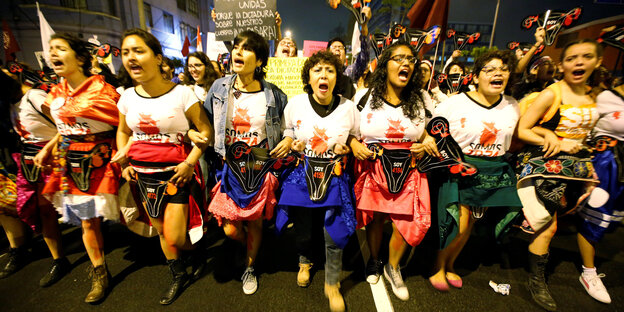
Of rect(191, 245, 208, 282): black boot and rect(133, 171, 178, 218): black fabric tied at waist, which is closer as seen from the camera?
rect(133, 171, 178, 218): black fabric tied at waist

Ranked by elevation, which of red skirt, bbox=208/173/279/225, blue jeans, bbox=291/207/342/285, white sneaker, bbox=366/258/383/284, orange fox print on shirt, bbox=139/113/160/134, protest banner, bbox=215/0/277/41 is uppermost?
protest banner, bbox=215/0/277/41

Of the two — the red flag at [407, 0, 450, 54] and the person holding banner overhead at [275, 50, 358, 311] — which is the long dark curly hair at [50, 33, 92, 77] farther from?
the red flag at [407, 0, 450, 54]

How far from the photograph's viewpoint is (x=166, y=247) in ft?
7.87

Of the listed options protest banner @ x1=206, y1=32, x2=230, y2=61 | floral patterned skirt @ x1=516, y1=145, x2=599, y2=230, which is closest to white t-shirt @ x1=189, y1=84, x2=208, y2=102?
protest banner @ x1=206, y1=32, x2=230, y2=61

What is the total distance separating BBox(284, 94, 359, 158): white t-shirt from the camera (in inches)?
86.3

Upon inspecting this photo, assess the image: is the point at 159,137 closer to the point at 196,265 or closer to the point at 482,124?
the point at 196,265

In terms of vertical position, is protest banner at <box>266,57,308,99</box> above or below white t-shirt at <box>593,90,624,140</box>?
above

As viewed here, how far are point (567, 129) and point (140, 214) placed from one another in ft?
14.9

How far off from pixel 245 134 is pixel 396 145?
57.3 inches

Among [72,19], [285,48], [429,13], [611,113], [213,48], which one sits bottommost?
[611,113]

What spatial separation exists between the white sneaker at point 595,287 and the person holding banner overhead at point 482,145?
1163mm

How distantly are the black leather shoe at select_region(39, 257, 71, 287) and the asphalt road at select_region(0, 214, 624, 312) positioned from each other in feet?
0.20

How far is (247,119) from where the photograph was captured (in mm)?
2322

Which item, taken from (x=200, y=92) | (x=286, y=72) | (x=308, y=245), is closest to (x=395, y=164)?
(x=308, y=245)
